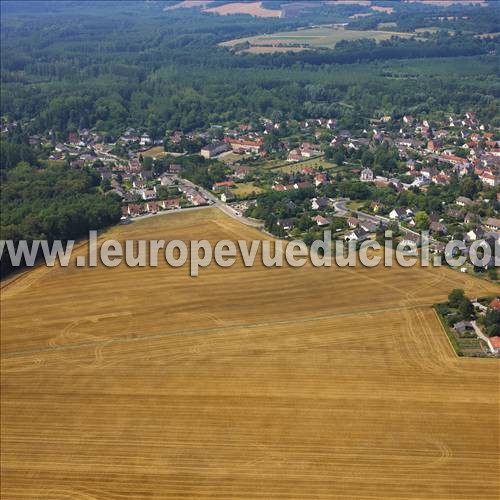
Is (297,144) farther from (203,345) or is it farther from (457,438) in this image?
(457,438)

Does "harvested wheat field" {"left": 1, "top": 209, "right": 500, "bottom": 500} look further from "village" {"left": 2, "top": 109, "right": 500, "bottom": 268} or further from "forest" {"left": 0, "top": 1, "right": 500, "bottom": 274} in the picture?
"forest" {"left": 0, "top": 1, "right": 500, "bottom": 274}

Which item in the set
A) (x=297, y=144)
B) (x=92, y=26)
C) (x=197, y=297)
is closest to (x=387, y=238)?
(x=197, y=297)

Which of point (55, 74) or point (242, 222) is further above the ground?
point (55, 74)

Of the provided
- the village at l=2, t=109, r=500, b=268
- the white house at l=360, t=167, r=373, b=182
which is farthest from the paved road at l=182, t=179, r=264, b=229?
the white house at l=360, t=167, r=373, b=182

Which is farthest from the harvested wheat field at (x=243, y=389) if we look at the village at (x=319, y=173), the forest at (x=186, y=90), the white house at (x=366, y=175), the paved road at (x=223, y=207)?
the white house at (x=366, y=175)

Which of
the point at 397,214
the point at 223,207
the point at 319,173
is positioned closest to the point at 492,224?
the point at 397,214
